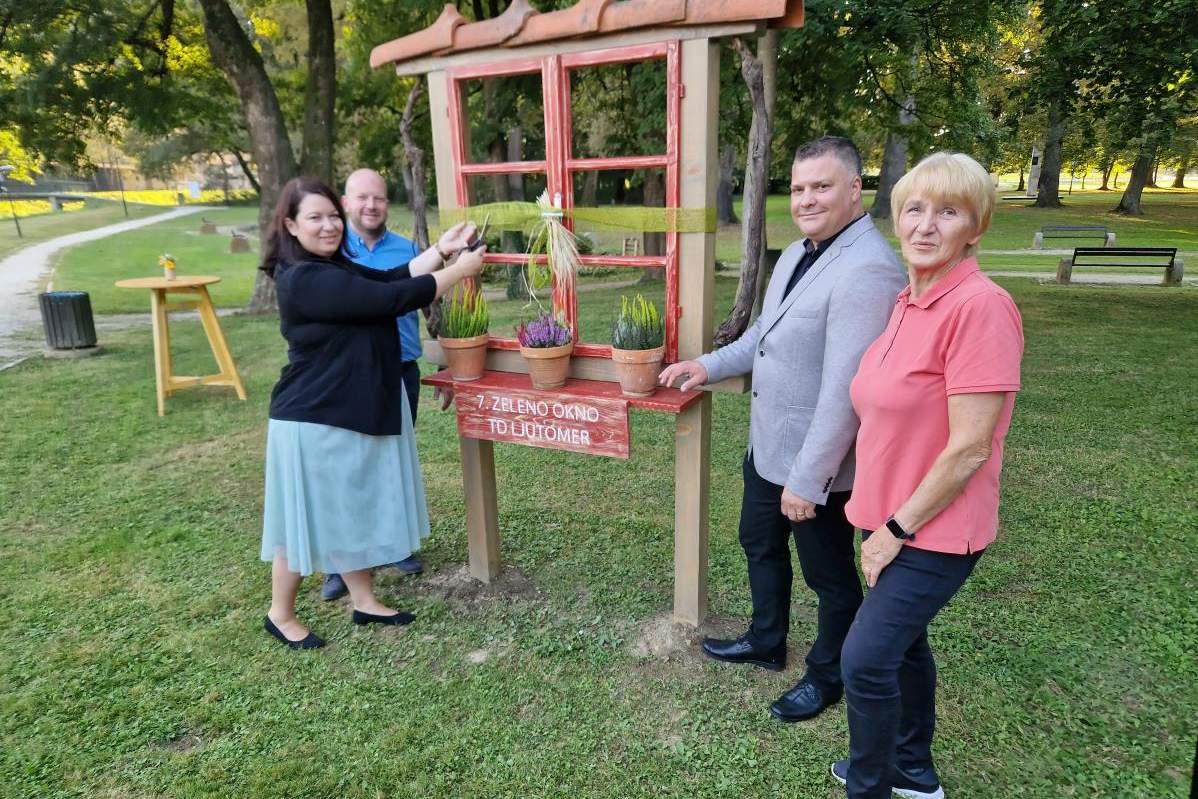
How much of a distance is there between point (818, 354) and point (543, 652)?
5.36ft

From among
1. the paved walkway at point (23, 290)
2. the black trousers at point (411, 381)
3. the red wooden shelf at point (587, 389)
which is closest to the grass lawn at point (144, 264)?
the paved walkway at point (23, 290)

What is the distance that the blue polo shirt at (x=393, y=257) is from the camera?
11.0ft

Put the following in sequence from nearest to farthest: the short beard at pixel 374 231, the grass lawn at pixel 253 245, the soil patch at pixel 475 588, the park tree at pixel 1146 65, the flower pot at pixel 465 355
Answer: the flower pot at pixel 465 355 → the soil patch at pixel 475 588 → the short beard at pixel 374 231 → the park tree at pixel 1146 65 → the grass lawn at pixel 253 245

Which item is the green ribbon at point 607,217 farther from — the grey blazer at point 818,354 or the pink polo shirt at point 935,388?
the pink polo shirt at point 935,388

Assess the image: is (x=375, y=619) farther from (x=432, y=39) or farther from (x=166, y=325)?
(x=166, y=325)

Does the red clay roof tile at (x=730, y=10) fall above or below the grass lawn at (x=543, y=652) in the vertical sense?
above

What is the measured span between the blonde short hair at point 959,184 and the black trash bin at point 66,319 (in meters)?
9.26

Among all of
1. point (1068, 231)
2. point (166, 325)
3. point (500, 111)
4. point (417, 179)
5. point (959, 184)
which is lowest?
point (166, 325)

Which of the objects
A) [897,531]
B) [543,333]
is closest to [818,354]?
[897,531]

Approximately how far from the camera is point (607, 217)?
268 cm

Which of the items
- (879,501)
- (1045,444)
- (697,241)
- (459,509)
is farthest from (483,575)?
(1045,444)

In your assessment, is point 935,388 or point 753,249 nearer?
point 935,388

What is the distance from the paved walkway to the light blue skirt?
703 cm

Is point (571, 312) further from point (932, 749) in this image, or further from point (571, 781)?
point (932, 749)
